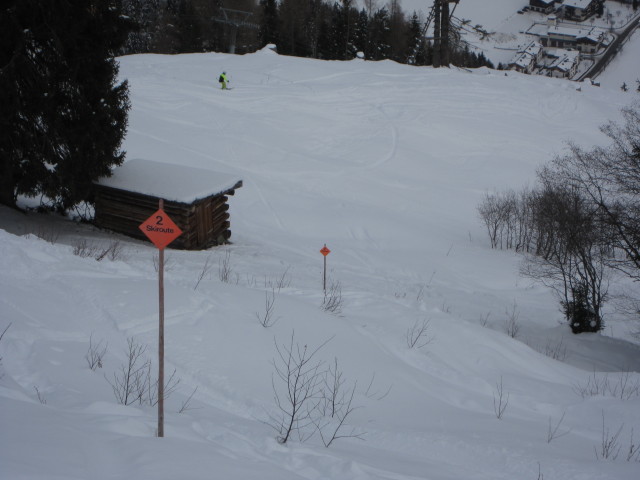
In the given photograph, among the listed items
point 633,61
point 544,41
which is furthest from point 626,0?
point 633,61

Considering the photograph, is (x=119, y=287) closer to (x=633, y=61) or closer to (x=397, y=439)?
(x=397, y=439)

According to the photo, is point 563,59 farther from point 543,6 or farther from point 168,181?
point 168,181

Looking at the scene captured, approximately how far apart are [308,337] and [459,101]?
31.8 m

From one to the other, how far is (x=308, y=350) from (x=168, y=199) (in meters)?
7.96

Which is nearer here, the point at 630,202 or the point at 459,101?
the point at 630,202

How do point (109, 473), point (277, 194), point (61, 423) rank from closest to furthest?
point (109, 473) < point (61, 423) < point (277, 194)

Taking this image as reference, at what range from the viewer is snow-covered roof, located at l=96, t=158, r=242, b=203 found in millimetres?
14469

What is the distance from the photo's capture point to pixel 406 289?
598 inches

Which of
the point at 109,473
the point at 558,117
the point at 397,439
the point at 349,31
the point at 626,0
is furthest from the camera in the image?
the point at 626,0

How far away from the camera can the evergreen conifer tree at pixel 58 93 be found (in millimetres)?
12508

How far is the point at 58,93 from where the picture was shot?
43.3ft

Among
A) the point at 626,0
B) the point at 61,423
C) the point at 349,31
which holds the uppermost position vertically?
the point at 626,0

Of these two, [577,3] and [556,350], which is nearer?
[556,350]

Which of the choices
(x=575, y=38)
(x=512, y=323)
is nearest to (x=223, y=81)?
(x=512, y=323)
